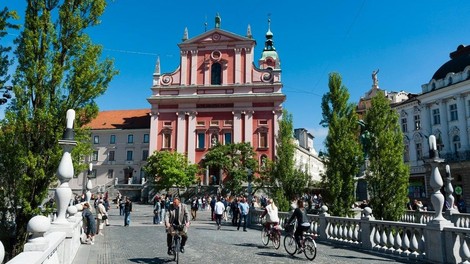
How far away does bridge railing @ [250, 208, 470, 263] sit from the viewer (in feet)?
29.4

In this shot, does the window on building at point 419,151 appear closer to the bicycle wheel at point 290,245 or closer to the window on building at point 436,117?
the window on building at point 436,117

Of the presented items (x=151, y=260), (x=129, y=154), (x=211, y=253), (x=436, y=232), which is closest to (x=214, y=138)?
(x=129, y=154)

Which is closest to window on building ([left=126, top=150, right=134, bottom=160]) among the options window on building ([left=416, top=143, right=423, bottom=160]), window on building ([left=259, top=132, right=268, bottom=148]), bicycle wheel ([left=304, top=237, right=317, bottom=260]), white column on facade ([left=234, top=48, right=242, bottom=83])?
white column on facade ([left=234, top=48, right=242, bottom=83])

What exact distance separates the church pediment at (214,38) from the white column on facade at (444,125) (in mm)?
26527

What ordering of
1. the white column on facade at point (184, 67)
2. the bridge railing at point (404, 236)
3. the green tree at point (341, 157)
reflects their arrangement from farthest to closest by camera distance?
the white column on facade at point (184, 67) < the green tree at point (341, 157) < the bridge railing at point (404, 236)

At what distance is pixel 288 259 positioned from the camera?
34.4 feet

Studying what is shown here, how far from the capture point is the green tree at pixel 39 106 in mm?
12688

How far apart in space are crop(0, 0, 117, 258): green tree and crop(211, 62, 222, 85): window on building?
3734 centimetres

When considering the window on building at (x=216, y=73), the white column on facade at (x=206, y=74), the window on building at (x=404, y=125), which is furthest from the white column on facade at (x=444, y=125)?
the white column on facade at (x=206, y=74)

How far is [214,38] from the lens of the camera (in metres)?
51.5

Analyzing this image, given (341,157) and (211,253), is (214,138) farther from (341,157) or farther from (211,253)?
(211,253)

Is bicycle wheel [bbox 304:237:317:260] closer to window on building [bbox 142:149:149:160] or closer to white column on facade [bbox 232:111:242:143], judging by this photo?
white column on facade [bbox 232:111:242:143]

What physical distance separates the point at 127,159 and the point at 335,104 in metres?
45.8

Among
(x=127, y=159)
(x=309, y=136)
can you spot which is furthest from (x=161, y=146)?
(x=309, y=136)
